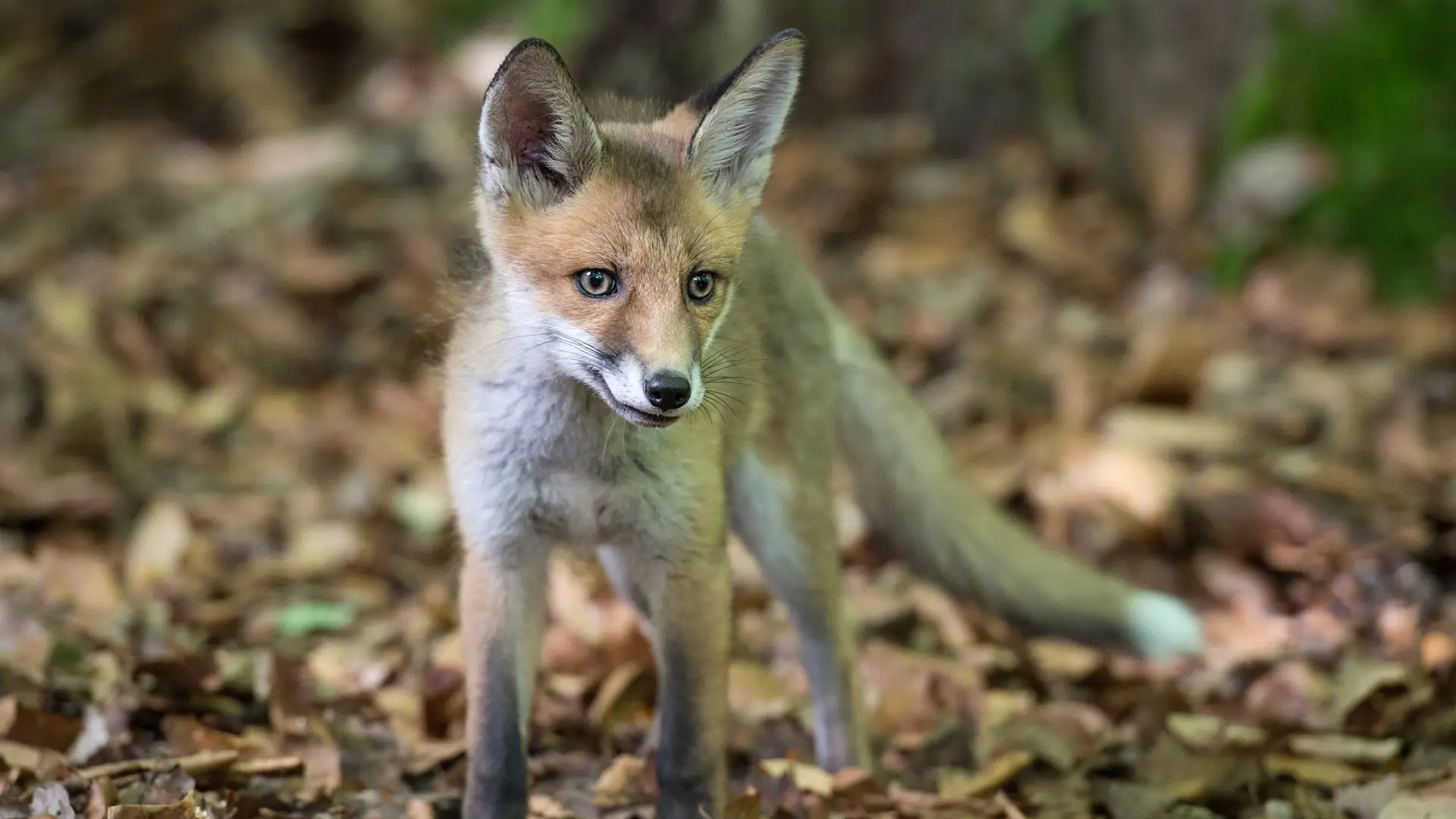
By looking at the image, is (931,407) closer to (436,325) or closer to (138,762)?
(436,325)

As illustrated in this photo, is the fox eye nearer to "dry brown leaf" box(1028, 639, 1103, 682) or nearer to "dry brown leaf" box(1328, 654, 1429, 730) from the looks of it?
"dry brown leaf" box(1028, 639, 1103, 682)

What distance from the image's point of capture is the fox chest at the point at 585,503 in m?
3.28

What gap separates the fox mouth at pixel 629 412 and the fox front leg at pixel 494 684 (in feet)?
1.80

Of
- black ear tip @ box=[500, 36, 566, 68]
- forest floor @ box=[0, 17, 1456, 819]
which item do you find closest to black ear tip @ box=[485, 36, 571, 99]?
black ear tip @ box=[500, 36, 566, 68]

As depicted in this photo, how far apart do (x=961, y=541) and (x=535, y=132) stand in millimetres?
1913

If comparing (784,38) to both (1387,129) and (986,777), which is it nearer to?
(986,777)

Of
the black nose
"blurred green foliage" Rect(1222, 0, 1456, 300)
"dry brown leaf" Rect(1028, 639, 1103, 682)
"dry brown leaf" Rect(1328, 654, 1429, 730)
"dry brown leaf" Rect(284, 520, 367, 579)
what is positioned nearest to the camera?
the black nose

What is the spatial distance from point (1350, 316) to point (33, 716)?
5.21 m

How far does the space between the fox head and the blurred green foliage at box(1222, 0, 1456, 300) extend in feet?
12.9

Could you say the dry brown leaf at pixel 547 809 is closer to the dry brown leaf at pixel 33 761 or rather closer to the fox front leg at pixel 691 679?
the fox front leg at pixel 691 679

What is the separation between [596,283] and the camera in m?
3.06

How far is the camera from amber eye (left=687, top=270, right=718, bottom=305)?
312cm

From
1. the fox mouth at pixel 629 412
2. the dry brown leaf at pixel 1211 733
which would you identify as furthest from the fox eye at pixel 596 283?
the dry brown leaf at pixel 1211 733

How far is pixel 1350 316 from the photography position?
20.3 feet
